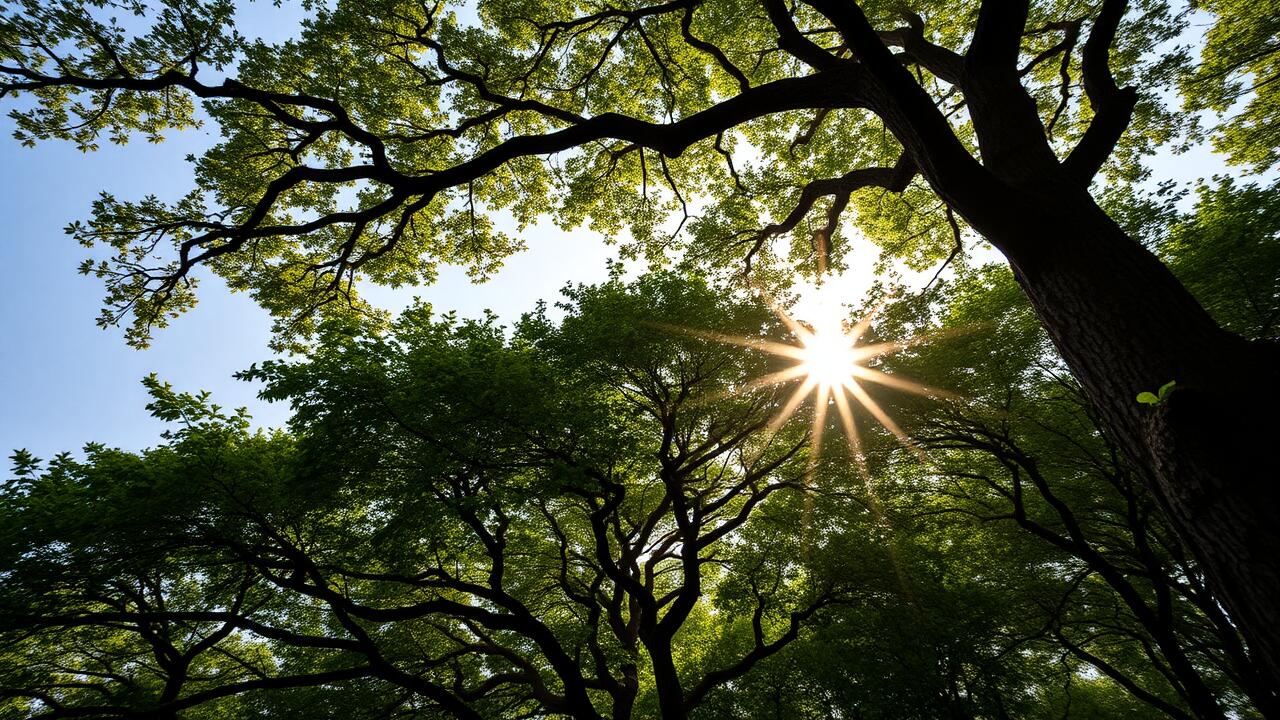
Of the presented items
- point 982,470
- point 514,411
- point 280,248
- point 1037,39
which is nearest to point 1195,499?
point 514,411

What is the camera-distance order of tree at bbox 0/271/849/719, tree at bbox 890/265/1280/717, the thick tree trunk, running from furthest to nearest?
tree at bbox 890/265/1280/717 → tree at bbox 0/271/849/719 → the thick tree trunk

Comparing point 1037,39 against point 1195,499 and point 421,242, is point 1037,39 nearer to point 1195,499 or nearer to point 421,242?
point 1195,499

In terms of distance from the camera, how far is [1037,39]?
9.09 meters

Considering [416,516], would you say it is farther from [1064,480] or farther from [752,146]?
[1064,480]

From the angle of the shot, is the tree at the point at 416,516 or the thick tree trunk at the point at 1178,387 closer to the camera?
the thick tree trunk at the point at 1178,387

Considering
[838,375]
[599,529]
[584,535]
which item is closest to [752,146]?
A: [838,375]

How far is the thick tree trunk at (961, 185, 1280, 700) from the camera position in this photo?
1.76m

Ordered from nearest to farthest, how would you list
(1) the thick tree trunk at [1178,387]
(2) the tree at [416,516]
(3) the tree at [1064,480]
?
1. (1) the thick tree trunk at [1178,387]
2. (2) the tree at [416,516]
3. (3) the tree at [1064,480]

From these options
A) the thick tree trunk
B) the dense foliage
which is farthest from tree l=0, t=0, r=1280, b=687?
the dense foliage

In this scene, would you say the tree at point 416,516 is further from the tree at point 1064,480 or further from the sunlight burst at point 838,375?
the tree at point 1064,480

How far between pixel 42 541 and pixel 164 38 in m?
9.66

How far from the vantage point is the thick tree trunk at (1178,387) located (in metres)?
1.76

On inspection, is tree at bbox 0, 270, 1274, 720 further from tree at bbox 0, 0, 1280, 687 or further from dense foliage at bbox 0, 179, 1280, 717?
tree at bbox 0, 0, 1280, 687

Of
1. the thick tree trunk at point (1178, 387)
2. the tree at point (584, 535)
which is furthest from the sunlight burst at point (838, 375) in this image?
the thick tree trunk at point (1178, 387)
